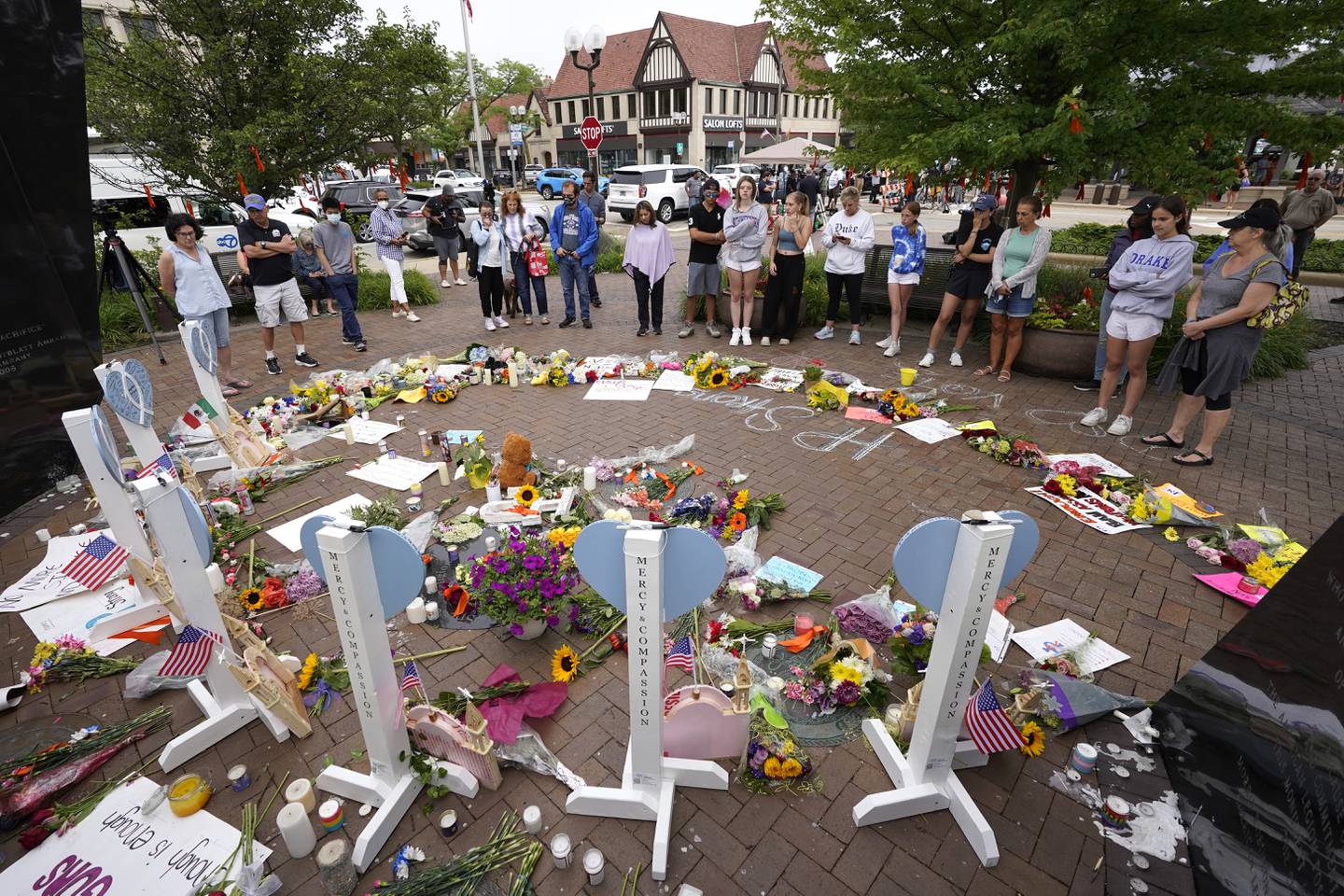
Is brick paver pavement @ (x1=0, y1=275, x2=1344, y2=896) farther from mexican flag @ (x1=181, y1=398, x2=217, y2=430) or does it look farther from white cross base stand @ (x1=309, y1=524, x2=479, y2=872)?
mexican flag @ (x1=181, y1=398, x2=217, y2=430)

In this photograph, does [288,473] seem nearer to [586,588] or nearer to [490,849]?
[586,588]

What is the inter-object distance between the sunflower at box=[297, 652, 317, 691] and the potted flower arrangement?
83 centimetres

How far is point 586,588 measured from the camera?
378 centimetres

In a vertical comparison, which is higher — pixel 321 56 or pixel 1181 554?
pixel 321 56

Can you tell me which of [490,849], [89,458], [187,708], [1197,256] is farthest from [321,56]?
[1197,256]

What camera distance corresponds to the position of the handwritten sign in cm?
233

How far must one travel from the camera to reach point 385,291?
11.0 m

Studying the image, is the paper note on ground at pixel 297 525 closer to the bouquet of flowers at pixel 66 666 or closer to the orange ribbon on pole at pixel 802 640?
the bouquet of flowers at pixel 66 666

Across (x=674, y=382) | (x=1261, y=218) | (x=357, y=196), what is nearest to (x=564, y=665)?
(x=674, y=382)

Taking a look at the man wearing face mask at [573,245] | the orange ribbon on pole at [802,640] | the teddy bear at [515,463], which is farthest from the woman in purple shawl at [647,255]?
the orange ribbon on pole at [802,640]

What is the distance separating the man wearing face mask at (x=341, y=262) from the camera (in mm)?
8156

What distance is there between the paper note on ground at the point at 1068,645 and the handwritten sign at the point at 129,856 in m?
3.63

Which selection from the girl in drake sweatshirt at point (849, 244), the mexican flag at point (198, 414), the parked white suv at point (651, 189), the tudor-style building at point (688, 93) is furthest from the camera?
the tudor-style building at point (688, 93)

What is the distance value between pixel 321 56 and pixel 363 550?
10.7 m
